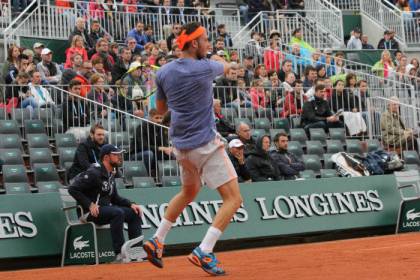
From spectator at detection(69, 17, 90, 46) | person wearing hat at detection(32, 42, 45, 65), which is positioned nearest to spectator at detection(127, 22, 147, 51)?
spectator at detection(69, 17, 90, 46)

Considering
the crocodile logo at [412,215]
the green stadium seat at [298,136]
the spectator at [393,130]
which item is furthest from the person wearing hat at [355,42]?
the crocodile logo at [412,215]

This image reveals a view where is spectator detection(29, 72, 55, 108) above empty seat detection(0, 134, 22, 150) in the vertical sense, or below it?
above

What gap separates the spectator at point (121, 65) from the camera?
813 inches

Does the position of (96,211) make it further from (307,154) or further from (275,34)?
(275,34)

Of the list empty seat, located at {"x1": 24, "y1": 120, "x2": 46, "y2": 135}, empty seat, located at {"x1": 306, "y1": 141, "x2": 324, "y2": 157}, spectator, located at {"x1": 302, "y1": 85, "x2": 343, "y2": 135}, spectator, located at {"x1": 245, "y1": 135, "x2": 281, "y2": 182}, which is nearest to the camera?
empty seat, located at {"x1": 24, "y1": 120, "x2": 46, "y2": 135}

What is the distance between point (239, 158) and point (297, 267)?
6.37 m

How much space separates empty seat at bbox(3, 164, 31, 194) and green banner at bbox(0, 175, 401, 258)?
4.41 feet

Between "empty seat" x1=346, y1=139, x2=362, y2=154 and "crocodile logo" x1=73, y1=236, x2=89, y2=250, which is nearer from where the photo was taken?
"crocodile logo" x1=73, y1=236, x2=89, y2=250

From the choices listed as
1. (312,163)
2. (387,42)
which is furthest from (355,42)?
(312,163)

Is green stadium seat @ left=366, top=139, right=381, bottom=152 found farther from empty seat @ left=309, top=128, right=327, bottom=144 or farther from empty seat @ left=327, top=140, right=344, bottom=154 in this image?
empty seat @ left=309, top=128, right=327, bottom=144

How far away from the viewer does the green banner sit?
46.2ft

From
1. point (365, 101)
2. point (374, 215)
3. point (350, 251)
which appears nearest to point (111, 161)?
point (350, 251)

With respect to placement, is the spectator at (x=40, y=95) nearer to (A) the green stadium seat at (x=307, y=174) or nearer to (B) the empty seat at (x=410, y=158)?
(A) the green stadium seat at (x=307, y=174)

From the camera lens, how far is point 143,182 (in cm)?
1692
